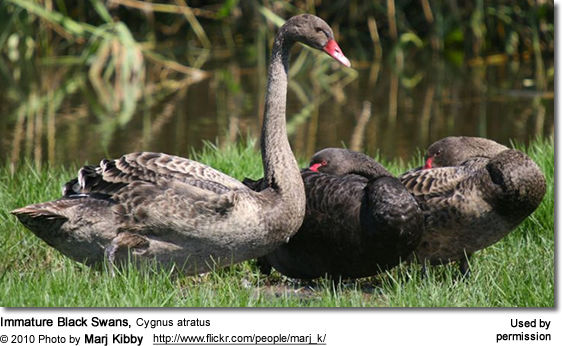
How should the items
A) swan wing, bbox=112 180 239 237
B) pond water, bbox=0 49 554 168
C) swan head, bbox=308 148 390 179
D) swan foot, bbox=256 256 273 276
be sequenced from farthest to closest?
pond water, bbox=0 49 554 168
swan head, bbox=308 148 390 179
swan foot, bbox=256 256 273 276
swan wing, bbox=112 180 239 237

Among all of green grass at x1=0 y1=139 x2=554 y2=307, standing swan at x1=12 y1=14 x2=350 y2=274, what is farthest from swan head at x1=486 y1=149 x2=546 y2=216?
standing swan at x1=12 y1=14 x2=350 y2=274

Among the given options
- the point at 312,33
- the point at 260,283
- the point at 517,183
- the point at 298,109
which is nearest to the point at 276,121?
the point at 312,33

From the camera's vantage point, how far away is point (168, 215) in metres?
Answer: 4.32

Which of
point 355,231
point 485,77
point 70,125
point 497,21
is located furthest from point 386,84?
point 355,231

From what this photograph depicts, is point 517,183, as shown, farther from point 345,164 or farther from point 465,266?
point 345,164

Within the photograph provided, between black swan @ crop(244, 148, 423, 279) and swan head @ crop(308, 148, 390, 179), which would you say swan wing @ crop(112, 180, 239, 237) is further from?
swan head @ crop(308, 148, 390, 179)

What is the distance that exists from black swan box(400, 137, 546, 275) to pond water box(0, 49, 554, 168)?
3568 millimetres

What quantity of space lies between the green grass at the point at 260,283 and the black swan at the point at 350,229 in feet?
0.35

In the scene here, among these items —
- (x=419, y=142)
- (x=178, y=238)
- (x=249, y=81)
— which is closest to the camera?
(x=178, y=238)

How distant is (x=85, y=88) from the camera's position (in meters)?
11.6

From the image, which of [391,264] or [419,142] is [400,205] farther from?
[419,142]

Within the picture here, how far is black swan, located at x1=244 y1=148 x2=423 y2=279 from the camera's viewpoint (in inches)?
176

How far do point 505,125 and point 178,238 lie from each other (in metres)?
5.91
